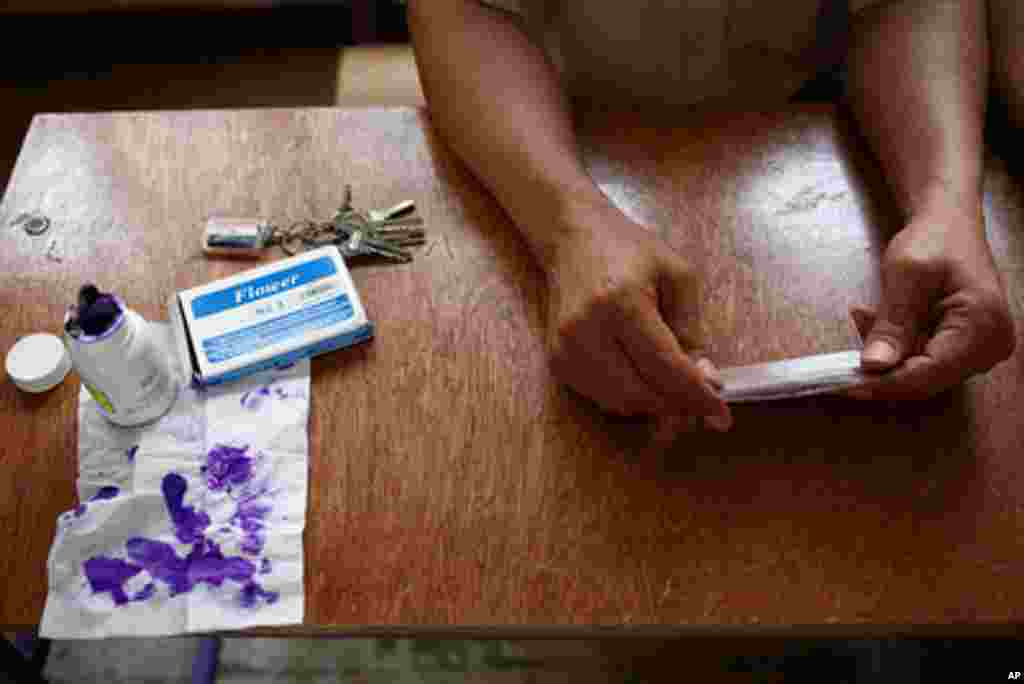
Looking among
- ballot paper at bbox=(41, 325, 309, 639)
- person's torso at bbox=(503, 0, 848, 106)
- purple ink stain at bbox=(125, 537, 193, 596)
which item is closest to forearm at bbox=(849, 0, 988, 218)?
person's torso at bbox=(503, 0, 848, 106)

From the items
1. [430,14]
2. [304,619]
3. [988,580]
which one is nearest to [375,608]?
[304,619]

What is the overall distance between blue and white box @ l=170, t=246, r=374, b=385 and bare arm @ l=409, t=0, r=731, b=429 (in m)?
0.19

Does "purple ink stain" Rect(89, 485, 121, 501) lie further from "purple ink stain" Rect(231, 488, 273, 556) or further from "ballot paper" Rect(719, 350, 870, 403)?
"ballot paper" Rect(719, 350, 870, 403)

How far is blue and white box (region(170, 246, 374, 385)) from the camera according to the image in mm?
740

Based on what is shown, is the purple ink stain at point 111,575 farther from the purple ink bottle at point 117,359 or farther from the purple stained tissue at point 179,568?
the purple ink bottle at point 117,359

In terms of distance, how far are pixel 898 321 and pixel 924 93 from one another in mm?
284

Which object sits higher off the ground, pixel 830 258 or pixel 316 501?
pixel 830 258

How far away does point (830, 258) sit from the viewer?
80cm

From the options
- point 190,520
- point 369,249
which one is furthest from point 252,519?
point 369,249

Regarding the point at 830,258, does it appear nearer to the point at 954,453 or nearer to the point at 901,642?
the point at 954,453

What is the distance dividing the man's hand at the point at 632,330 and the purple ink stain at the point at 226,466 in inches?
11.1

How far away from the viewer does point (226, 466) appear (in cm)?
70

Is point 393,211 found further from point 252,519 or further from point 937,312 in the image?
point 937,312

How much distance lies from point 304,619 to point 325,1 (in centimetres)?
179
